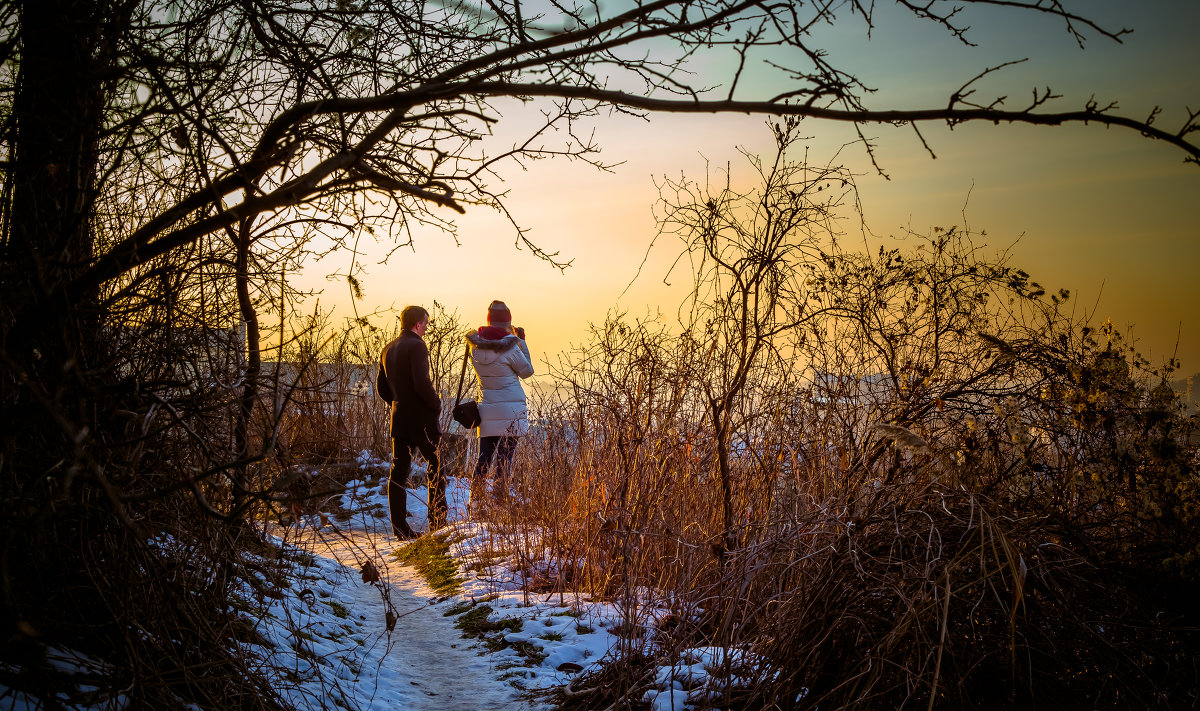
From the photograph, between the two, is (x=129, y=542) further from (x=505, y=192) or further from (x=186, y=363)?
(x=505, y=192)

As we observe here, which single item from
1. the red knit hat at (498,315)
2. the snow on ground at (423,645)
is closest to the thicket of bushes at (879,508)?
the snow on ground at (423,645)

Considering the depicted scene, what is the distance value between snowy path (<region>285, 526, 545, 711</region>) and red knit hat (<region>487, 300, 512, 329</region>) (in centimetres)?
317

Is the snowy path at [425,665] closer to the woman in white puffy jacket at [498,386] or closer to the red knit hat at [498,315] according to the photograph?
the woman in white puffy jacket at [498,386]

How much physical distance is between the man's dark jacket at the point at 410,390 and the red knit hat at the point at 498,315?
2.68ft

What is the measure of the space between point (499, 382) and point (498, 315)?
72 centimetres

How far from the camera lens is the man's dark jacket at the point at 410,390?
24.8ft

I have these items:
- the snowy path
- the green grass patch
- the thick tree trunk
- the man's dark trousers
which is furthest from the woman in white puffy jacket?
the thick tree trunk

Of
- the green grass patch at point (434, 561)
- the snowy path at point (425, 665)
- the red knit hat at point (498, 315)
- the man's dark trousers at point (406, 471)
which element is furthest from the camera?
the red knit hat at point (498, 315)

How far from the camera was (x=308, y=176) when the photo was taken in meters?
2.29

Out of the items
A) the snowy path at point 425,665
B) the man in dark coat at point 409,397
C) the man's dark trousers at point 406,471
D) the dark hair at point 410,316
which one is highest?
the dark hair at point 410,316

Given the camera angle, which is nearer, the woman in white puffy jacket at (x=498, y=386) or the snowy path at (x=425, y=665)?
the snowy path at (x=425, y=665)

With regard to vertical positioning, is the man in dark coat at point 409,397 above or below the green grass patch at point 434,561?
above

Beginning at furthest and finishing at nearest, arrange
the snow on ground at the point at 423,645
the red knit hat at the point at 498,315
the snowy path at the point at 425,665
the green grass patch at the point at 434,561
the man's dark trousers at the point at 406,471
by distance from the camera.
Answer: the red knit hat at the point at 498,315
the man's dark trousers at the point at 406,471
the green grass patch at the point at 434,561
the snowy path at the point at 425,665
the snow on ground at the point at 423,645

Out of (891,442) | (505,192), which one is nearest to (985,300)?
(891,442)
